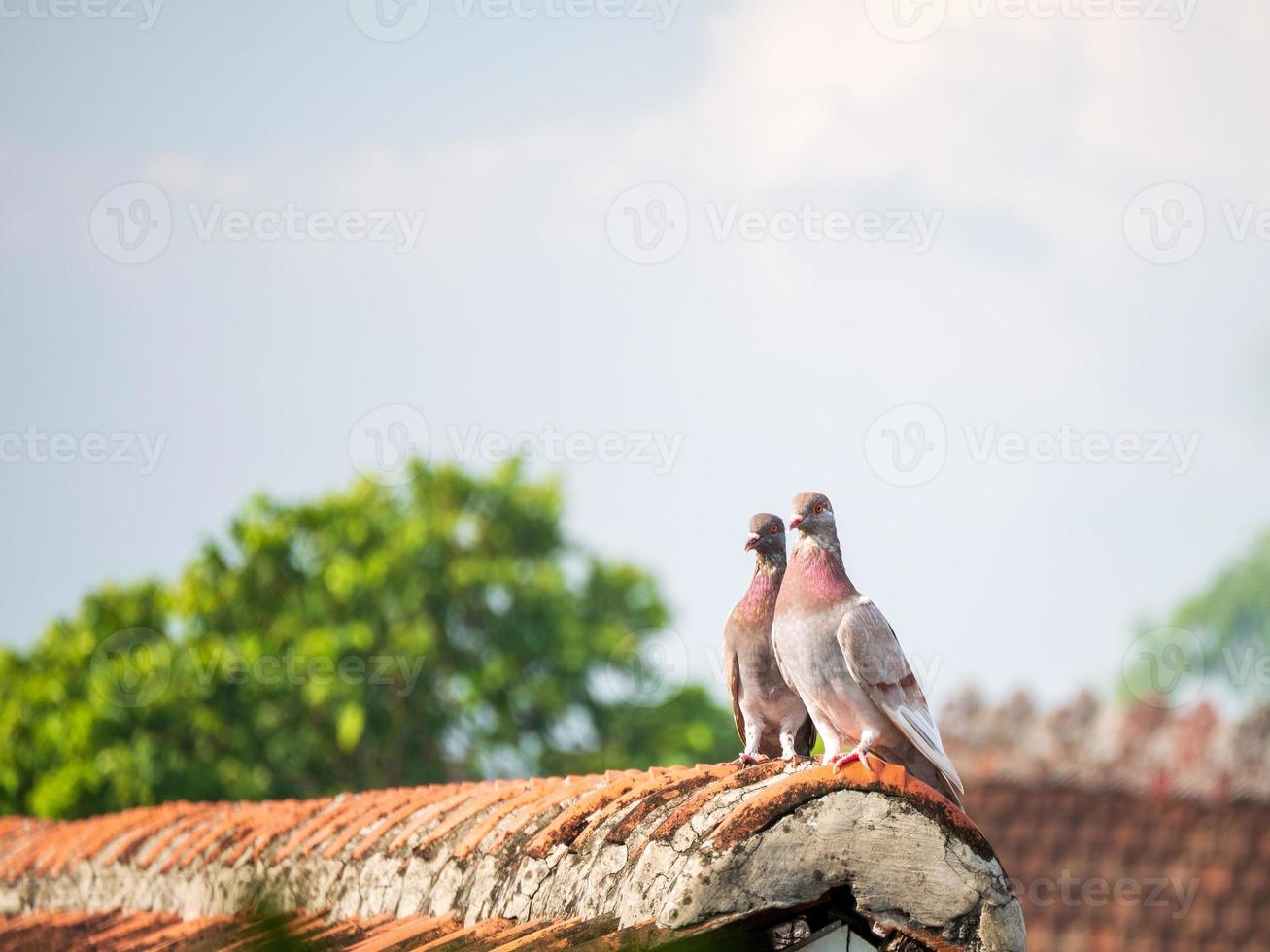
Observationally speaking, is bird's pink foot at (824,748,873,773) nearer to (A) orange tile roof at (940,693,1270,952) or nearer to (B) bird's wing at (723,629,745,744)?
(B) bird's wing at (723,629,745,744)

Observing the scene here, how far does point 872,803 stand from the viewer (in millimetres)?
3875

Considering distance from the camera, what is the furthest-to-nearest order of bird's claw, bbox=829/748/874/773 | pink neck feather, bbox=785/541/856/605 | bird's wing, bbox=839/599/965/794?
1. pink neck feather, bbox=785/541/856/605
2. bird's wing, bbox=839/599/965/794
3. bird's claw, bbox=829/748/874/773

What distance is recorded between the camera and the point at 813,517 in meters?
4.36

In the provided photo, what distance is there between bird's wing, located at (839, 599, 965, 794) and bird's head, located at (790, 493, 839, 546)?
276 millimetres

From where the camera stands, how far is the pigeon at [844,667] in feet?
13.5

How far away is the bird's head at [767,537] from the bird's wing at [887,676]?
55cm

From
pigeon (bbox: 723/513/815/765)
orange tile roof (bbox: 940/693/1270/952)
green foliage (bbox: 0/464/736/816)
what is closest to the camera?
pigeon (bbox: 723/513/815/765)

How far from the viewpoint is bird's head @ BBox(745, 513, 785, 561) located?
4.67 metres

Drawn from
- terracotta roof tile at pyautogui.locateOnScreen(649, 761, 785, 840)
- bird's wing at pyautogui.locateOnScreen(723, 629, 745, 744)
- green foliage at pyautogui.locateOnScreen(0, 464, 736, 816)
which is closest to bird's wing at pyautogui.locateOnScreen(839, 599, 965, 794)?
terracotta roof tile at pyautogui.locateOnScreen(649, 761, 785, 840)

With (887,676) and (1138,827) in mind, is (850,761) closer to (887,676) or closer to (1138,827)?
(887,676)

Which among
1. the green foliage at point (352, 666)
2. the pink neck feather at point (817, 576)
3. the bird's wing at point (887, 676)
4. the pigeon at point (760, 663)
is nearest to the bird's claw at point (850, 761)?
the bird's wing at point (887, 676)

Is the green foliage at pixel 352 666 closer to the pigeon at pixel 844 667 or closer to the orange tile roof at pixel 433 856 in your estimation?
the orange tile roof at pixel 433 856

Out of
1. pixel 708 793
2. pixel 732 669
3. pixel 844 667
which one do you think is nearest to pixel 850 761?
pixel 844 667

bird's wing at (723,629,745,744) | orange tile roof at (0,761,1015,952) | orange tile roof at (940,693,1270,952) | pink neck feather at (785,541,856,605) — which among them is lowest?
orange tile roof at (940,693,1270,952)
